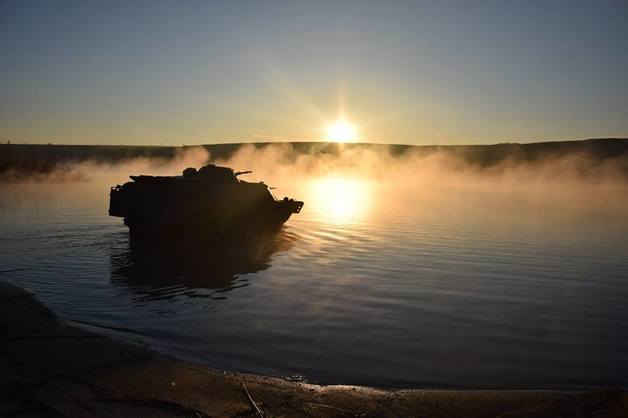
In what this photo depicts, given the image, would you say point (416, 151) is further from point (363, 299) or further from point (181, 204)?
point (363, 299)

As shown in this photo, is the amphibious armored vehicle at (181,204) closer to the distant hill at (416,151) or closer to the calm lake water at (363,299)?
the calm lake water at (363,299)

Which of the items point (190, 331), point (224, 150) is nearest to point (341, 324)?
point (190, 331)

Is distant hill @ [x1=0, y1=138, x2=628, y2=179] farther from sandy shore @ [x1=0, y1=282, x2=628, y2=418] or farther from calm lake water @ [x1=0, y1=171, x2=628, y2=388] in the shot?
sandy shore @ [x1=0, y1=282, x2=628, y2=418]

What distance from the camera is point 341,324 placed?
8969 mm

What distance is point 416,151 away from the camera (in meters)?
154

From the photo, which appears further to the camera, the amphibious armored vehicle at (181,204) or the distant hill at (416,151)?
the distant hill at (416,151)

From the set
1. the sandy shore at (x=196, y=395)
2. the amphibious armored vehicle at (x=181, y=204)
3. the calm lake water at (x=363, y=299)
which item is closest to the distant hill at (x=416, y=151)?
the amphibious armored vehicle at (x=181, y=204)

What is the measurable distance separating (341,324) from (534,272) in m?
7.37

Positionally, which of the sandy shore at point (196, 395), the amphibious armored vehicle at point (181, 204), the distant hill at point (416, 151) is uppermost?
the distant hill at point (416, 151)

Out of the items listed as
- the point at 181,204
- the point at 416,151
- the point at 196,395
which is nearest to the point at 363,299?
the point at 196,395

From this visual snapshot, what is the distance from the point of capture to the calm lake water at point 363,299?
723cm

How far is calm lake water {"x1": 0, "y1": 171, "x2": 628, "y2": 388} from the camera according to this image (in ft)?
23.7

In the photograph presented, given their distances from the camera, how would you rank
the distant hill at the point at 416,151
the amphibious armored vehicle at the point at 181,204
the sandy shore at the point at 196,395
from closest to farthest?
the sandy shore at the point at 196,395 → the amphibious armored vehicle at the point at 181,204 → the distant hill at the point at 416,151

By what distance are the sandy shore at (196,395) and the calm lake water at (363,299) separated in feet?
1.74
